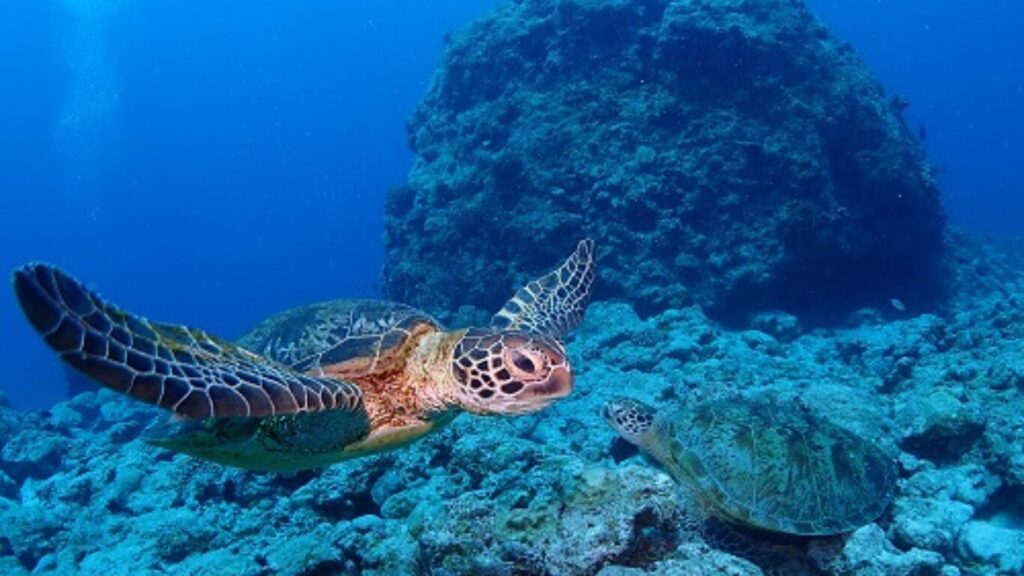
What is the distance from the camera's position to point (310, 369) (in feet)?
13.9

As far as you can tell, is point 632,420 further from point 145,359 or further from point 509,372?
point 145,359

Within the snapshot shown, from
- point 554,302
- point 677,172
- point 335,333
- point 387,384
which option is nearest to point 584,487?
point 387,384

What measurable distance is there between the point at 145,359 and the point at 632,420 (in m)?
3.90

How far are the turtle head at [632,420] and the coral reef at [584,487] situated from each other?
0.25 m

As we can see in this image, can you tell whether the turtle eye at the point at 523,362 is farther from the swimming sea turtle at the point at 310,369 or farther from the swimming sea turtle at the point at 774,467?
the swimming sea turtle at the point at 774,467

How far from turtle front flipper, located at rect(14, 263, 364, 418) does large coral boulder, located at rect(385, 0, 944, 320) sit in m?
8.88

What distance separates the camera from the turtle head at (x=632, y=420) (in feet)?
17.5

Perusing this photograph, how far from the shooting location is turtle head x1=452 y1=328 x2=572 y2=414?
3496mm

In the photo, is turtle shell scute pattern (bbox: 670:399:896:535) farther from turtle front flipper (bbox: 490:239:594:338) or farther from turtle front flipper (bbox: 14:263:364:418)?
turtle front flipper (bbox: 14:263:364:418)

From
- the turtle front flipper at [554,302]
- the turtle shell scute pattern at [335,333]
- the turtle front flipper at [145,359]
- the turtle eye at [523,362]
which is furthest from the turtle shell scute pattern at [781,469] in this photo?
the turtle front flipper at [145,359]

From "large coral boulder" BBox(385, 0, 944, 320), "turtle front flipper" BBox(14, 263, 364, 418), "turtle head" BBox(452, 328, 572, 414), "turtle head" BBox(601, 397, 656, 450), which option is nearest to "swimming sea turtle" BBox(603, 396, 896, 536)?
"turtle head" BBox(601, 397, 656, 450)

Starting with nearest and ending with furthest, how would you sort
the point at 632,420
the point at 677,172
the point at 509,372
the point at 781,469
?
the point at 509,372 < the point at 781,469 < the point at 632,420 < the point at 677,172

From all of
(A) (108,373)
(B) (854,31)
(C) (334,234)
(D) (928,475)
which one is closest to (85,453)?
(A) (108,373)

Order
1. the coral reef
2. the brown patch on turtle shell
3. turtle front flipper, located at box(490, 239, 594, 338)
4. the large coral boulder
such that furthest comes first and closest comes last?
1. the large coral boulder
2. turtle front flipper, located at box(490, 239, 594, 338)
3. the brown patch on turtle shell
4. the coral reef
